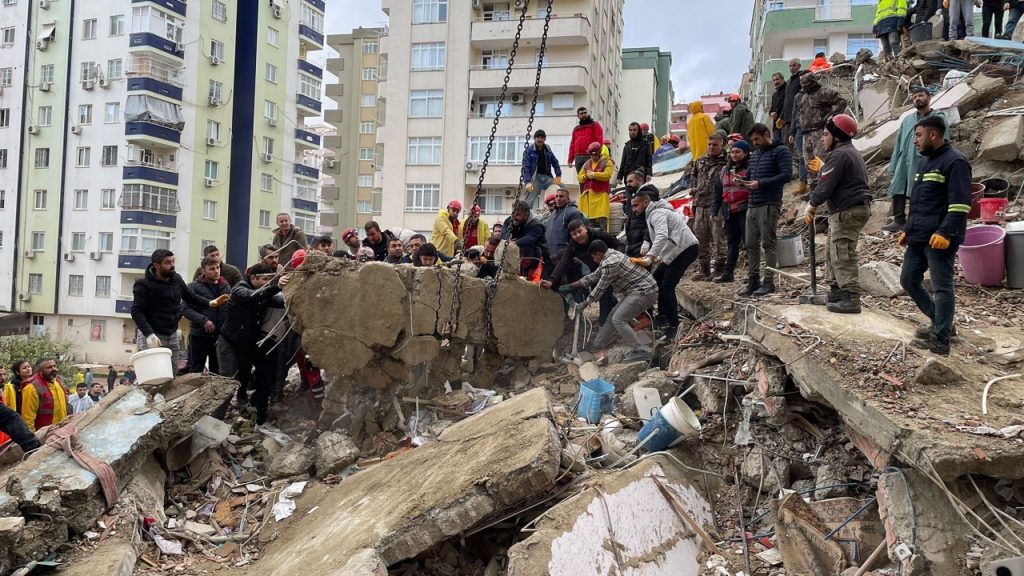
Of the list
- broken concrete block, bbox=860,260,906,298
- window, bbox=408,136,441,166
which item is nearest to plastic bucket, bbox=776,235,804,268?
broken concrete block, bbox=860,260,906,298

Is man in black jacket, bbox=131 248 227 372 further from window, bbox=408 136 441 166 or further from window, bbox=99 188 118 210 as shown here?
window, bbox=99 188 118 210

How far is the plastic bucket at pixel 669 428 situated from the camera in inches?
197

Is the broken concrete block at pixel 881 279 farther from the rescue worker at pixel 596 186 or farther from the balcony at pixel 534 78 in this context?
the balcony at pixel 534 78

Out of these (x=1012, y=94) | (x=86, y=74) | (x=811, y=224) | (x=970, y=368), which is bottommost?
(x=970, y=368)

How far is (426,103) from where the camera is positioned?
2970cm

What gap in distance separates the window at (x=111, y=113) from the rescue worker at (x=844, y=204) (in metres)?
31.3

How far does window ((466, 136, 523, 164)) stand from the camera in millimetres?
29097

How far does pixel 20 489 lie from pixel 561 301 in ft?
17.1

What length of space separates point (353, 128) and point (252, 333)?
122ft

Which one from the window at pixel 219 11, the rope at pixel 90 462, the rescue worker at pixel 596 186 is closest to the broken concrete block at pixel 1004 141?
the rescue worker at pixel 596 186

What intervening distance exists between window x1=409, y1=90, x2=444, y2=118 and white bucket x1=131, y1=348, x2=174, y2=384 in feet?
80.3

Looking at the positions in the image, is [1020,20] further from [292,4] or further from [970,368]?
[292,4]

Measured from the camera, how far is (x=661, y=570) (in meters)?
4.17

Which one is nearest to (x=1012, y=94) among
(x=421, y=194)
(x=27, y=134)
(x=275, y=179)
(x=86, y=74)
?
(x=421, y=194)
